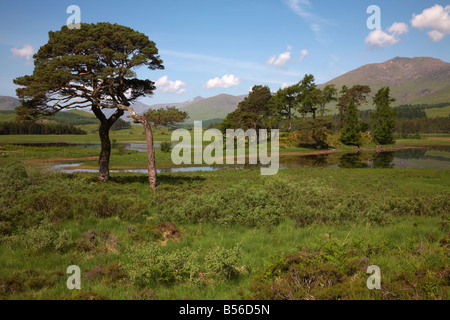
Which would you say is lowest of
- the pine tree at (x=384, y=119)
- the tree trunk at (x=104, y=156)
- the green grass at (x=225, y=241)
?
the green grass at (x=225, y=241)

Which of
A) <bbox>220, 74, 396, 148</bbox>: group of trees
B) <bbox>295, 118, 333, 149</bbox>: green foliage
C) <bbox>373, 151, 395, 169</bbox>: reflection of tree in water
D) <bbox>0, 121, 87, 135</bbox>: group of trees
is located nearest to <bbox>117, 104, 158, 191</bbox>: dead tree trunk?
<bbox>373, 151, 395, 169</bbox>: reflection of tree in water

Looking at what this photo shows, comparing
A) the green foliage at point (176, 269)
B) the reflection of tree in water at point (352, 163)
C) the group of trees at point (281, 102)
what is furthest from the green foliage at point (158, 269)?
the group of trees at point (281, 102)

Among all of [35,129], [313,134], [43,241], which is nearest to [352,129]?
[313,134]

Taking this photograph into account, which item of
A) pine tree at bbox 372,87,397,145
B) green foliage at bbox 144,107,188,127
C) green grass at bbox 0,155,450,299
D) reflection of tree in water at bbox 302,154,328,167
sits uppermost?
pine tree at bbox 372,87,397,145

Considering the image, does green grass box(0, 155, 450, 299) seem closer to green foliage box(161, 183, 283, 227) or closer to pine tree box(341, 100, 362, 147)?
green foliage box(161, 183, 283, 227)

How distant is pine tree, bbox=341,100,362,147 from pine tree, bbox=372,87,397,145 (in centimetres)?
791

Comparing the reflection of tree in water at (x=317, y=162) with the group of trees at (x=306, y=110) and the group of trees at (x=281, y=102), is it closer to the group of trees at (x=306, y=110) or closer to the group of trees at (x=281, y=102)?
the group of trees at (x=306, y=110)

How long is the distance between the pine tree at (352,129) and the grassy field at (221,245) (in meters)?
55.7

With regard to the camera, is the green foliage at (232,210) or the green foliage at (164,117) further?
the green foliage at (164,117)

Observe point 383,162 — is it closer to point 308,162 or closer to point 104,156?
point 308,162

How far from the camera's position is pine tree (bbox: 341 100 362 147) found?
6381 centimetres

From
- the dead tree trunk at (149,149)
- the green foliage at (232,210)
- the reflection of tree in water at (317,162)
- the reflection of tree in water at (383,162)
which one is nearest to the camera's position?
the green foliage at (232,210)

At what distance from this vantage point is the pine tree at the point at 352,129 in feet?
209
